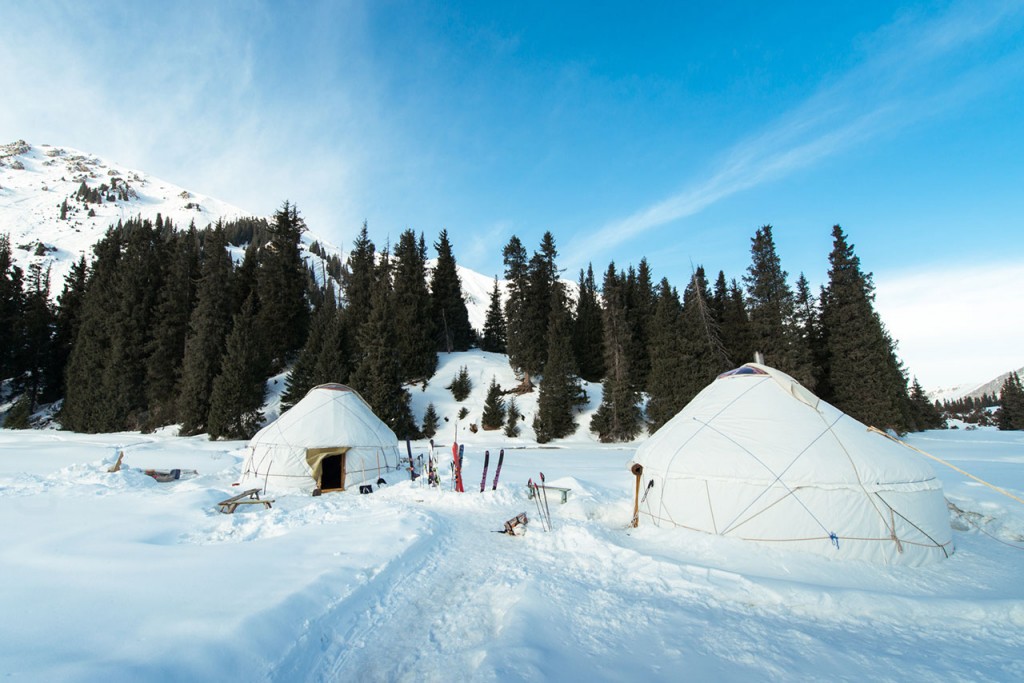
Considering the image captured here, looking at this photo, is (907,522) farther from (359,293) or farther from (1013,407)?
(1013,407)

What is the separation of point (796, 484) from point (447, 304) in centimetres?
3441

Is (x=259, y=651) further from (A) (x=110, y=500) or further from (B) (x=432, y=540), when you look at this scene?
(A) (x=110, y=500)

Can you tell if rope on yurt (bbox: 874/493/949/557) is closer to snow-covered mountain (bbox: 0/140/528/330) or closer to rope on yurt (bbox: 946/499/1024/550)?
rope on yurt (bbox: 946/499/1024/550)

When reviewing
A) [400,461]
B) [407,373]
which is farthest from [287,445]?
[407,373]

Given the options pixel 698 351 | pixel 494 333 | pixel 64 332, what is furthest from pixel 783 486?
pixel 64 332

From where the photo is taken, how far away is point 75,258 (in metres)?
57.1

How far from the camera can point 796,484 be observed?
6590 mm

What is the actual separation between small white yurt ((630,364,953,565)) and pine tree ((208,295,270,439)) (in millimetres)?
22710

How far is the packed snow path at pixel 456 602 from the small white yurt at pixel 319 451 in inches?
159

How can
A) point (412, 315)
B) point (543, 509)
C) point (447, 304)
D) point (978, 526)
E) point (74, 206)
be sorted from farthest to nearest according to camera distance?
point (74, 206) < point (447, 304) < point (412, 315) < point (543, 509) < point (978, 526)

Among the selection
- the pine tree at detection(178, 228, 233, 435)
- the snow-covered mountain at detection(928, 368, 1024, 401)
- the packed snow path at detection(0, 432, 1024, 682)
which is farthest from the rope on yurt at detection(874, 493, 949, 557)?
the snow-covered mountain at detection(928, 368, 1024, 401)

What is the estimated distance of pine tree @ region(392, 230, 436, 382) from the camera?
3003 cm

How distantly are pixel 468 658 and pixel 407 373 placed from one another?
27.3 m

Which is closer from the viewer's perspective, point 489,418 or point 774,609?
point 774,609
